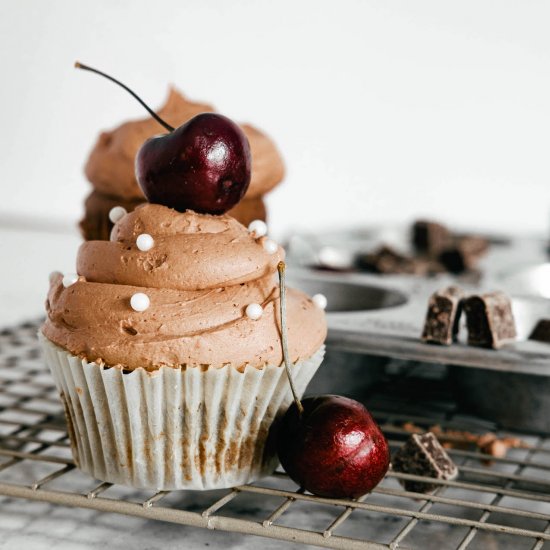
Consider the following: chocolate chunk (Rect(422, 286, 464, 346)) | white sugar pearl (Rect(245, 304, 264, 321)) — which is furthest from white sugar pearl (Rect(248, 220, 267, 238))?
chocolate chunk (Rect(422, 286, 464, 346))

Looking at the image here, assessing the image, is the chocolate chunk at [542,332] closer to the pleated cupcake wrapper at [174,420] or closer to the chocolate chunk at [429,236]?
the pleated cupcake wrapper at [174,420]

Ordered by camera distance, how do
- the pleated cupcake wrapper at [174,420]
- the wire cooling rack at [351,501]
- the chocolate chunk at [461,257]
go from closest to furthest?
the wire cooling rack at [351,501], the pleated cupcake wrapper at [174,420], the chocolate chunk at [461,257]

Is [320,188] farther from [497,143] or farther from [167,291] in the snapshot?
[167,291]

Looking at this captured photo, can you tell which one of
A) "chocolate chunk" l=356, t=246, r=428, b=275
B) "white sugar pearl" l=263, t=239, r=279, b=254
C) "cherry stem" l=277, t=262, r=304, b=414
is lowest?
"chocolate chunk" l=356, t=246, r=428, b=275

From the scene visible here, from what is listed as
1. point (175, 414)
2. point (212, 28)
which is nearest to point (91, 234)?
point (175, 414)

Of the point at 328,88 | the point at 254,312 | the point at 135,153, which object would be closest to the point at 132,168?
the point at 135,153

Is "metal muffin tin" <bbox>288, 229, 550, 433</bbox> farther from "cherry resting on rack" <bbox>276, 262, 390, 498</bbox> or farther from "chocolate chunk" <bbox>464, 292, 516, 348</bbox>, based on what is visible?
"cherry resting on rack" <bbox>276, 262, 390, 498</bbox>

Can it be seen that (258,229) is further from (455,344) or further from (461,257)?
(461,257)

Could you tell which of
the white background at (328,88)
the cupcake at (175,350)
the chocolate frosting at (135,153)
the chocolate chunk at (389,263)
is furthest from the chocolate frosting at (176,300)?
the white background at (328,88)
